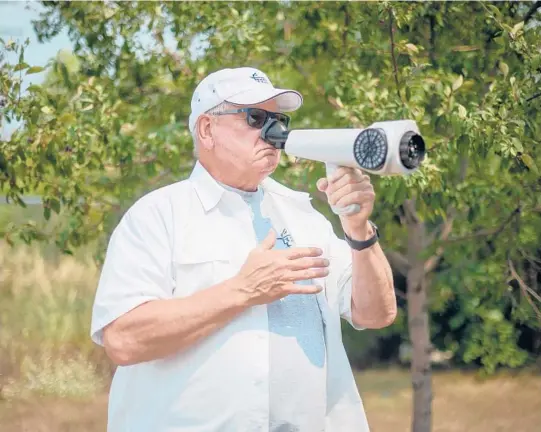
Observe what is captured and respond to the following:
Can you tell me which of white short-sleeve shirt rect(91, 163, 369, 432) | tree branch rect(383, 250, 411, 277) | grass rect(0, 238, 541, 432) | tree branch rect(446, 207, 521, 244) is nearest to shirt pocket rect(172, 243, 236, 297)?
white short-sleeve shirt rect(91, 163, 369, 432)

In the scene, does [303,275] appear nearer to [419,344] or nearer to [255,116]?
[255,116]

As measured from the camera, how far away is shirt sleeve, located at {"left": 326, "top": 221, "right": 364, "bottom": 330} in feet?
8.55

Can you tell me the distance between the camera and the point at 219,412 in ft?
7.79

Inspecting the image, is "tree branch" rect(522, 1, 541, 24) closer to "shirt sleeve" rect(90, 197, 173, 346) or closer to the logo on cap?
the logo on cap

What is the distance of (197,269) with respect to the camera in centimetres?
243

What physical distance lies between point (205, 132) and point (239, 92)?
15 centimetres

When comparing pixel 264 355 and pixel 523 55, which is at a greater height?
pixel 523 55

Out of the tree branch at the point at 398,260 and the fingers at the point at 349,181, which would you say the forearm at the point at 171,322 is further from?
the tree branch at the point at 398,260

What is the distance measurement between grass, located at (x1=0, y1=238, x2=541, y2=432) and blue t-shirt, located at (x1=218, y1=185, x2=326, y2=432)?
3.91m

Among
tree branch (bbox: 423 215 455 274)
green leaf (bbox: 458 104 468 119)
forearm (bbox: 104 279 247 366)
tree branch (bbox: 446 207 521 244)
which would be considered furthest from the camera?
tree branch (bbox: 423 215 455 274)

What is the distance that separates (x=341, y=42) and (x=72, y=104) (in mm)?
1324

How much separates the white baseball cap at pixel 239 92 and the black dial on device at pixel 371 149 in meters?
0.33

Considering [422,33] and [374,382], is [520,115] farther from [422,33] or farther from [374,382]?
[374,382]

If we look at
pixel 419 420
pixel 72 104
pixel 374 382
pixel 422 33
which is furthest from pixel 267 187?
pixel 374 382
